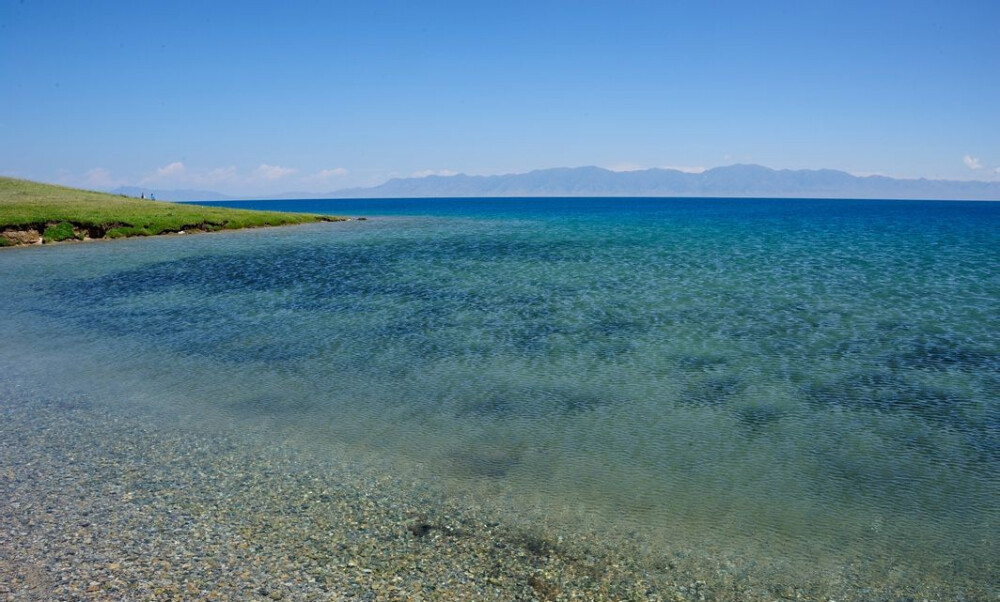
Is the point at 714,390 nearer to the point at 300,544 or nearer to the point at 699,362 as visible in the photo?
the point at 699,362

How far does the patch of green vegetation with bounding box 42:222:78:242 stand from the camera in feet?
238

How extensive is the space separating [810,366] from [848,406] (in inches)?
163

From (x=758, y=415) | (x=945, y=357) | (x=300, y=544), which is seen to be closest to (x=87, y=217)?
(x=300, y=544)

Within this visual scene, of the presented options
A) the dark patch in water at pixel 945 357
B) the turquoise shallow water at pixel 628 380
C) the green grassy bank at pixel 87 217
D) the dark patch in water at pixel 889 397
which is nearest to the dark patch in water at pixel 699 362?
the turquoise shallow water at pixel 628 380

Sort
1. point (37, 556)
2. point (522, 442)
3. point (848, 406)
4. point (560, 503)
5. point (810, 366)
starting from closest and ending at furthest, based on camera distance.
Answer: point (37, 556)
point (560, 503)
point (522, 442)
point (848, 406)
point (810, 366)

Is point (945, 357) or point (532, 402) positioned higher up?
point (945, 357)

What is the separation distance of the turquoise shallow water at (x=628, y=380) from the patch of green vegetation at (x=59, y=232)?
3013 cm

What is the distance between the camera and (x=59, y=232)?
7344 centimetres

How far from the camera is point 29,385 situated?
20.6m

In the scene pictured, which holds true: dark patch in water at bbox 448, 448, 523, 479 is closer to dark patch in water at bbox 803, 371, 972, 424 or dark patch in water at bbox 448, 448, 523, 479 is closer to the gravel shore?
the gravel shore

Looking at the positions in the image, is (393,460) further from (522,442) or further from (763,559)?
(763,559)

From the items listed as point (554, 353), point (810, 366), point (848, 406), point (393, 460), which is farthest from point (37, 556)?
point (810, 366)

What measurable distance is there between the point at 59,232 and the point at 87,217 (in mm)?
4927

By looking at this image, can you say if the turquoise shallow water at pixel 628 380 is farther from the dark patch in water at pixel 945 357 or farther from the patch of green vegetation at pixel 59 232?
the patch of green vegetation at pixel 59 232
